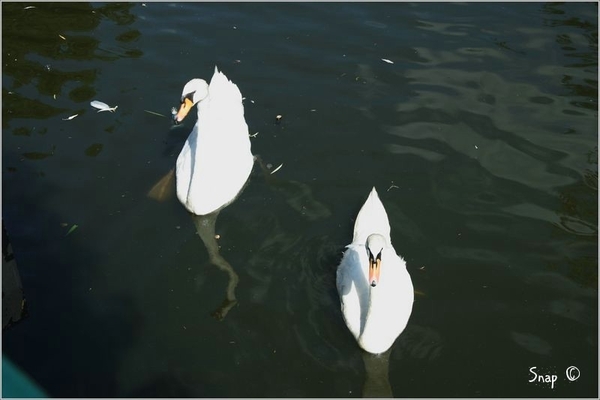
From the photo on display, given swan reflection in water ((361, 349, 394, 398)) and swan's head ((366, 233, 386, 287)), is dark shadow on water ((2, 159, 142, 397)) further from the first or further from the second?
swan's head ((366, 233, 386, 287))

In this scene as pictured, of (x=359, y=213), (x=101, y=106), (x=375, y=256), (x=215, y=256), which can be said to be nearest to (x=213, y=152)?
(x=215, y=256)

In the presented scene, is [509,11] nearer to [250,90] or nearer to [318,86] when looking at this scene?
[318,86]

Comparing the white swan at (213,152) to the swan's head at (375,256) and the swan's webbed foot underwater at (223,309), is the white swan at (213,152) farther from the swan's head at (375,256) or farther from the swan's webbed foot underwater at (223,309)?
the swan's head at (375,256)

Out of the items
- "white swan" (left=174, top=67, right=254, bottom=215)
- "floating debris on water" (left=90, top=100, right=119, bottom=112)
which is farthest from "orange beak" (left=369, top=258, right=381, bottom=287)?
"floating debris on water" (left=90, top=100, right=119, bottom=112)

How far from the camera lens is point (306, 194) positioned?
293 inches

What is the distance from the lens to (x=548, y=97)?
882 centimetres

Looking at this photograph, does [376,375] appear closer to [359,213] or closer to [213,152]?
[359,213]

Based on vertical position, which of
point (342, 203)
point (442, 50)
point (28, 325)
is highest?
point (442, 50)

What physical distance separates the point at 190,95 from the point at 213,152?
0.82 m

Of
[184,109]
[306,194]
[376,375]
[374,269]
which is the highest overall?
[374,269]

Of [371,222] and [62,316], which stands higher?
[371,222]

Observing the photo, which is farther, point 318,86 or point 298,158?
point 318,86

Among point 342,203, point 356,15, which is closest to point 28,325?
point 342,203

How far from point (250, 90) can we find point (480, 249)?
12.0ft
